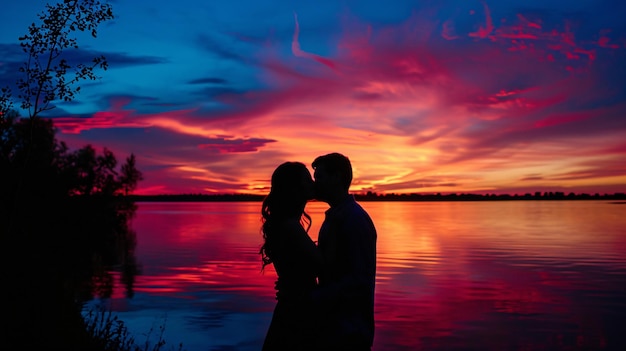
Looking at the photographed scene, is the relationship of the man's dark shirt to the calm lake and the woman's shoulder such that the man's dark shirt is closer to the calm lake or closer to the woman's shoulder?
the woman's shoulder

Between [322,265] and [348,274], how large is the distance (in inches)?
9.4

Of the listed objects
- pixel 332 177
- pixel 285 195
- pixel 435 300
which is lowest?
pixel 435 300

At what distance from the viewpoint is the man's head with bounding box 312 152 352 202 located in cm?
531

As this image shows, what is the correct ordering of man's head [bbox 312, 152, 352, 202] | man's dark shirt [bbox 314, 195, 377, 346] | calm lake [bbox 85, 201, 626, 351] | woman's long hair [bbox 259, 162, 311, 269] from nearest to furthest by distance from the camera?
man's dark shirt [bbox 314, 195, 377, 346], woman's long hair [bbox 259, 162, 311, 269], man's head [bbox 312, 152, 352, 202], calm lake [bbox 85, 201, 626, 351]

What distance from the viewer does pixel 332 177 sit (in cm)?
532

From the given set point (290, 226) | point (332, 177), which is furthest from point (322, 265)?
point (332, 177)

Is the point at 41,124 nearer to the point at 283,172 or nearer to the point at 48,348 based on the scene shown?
the point at 48,348

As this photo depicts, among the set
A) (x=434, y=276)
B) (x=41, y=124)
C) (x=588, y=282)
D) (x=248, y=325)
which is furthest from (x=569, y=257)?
(x=41, y=124)

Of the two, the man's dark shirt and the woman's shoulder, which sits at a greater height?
the woman's shoulder

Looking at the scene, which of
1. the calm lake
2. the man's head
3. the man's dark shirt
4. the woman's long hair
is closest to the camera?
the man's dark shirt

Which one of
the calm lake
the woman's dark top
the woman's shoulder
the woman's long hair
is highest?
the woman's long hair

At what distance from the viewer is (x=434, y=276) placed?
29984mm

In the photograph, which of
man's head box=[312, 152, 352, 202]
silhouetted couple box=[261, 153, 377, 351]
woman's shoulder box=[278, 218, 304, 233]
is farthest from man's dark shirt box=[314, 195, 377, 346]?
woman's shoulder box=[278, 218, 304, 233]

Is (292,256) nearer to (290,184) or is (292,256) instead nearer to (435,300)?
(290,184)
